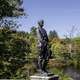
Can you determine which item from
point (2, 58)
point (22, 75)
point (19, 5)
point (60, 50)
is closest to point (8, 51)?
point (2, 58)

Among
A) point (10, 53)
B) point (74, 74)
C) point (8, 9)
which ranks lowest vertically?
point (74, 74)

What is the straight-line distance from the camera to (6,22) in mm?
24094

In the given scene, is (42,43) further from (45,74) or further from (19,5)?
(19,5)

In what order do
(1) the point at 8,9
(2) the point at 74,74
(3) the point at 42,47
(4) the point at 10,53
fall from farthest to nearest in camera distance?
1. (2) the point at 74,74
2. (1) the point at 8,9
3. (4) the point at 10,53
4. (3) the point at 42,47

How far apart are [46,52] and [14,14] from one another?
12109 millimetres

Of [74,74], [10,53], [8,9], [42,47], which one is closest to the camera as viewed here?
[42,47]

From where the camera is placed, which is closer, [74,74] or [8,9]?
[8,9]

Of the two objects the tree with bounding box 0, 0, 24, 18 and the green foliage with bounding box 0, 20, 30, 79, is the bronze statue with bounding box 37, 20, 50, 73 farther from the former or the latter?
the tree with bounding box 0, 0, 24, 18

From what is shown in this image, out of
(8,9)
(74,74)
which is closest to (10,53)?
(8,9)

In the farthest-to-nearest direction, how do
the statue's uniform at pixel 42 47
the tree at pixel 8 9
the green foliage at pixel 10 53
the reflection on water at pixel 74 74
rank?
the reflection on water at pixel 74 74, the tree at pixel 8 9, the green foliage at pixel 10 53, the statue's uniform at pixel 42 47

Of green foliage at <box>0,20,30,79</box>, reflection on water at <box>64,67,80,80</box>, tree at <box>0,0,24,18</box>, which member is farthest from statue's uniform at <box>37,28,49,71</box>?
reflection on water at <box>64,67,80,80</box>

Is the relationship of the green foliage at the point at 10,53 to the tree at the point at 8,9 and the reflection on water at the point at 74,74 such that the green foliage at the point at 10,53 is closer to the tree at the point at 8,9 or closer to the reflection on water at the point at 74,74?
the tree at the point at 8,9

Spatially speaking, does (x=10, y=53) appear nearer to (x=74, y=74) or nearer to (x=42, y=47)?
(x=42, y=47)

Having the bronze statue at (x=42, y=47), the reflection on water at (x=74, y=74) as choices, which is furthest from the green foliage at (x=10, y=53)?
the bronze statue at (x=42, y=47)
